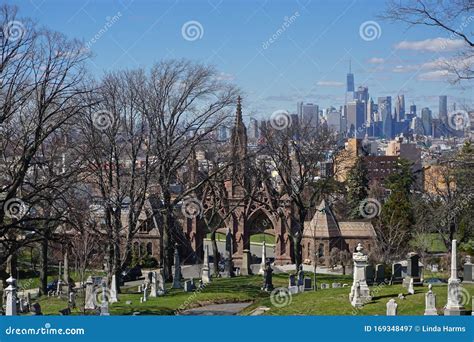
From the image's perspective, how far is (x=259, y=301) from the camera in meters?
25.6

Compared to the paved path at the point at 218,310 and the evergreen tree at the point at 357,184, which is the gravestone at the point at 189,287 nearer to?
the paved path at the point at 218,310

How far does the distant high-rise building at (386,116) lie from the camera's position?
9880 cm

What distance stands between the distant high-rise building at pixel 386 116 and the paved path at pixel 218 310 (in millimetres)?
74084

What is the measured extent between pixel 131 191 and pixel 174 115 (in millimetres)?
4342

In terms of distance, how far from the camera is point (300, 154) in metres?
35.1

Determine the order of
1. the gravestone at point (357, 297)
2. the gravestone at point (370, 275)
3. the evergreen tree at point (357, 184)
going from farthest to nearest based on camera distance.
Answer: the evergreen tree at point (357, 184), the gravestone at point (370, 275), the gravestone at point (357, 297)

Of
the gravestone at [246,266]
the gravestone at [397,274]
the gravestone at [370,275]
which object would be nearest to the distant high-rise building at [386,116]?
the gravestone at [246,266]

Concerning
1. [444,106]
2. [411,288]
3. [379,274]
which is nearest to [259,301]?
[411,288]

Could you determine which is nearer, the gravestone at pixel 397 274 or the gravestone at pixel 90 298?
the gravestone at pixel 90 298

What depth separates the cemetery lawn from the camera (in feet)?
69.7

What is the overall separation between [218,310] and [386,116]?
87.5 m

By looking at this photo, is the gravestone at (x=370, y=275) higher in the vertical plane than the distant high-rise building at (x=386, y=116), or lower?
lower

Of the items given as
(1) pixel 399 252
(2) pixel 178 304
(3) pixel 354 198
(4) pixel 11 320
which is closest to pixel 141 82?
(2) pixel 178 304

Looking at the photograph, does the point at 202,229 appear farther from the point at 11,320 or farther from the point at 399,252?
the point at 11,320
